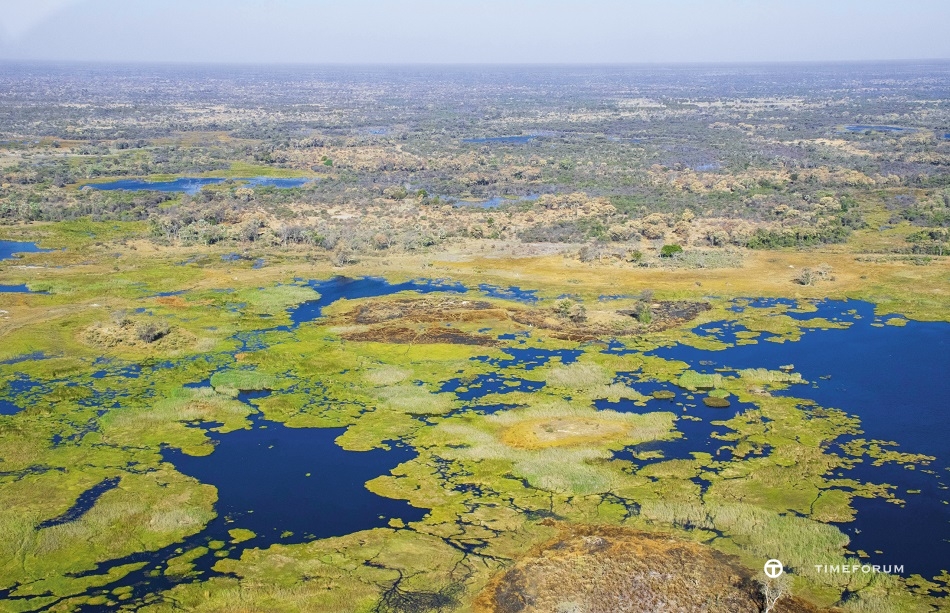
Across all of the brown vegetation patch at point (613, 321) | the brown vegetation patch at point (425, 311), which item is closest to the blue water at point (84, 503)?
the brown vegetation patch at point (425, 311)

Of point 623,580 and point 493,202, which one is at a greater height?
point 493,202

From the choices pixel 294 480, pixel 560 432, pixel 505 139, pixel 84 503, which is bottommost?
pixel 294 480

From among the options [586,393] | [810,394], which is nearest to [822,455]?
[810,394]

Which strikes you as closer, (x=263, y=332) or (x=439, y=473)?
(x=439, y=473)

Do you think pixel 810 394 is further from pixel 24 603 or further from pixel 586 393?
pixel 24 603

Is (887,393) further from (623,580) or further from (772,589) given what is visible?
(623,580)

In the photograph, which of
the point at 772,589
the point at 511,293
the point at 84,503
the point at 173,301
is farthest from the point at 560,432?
the point at 173,301
